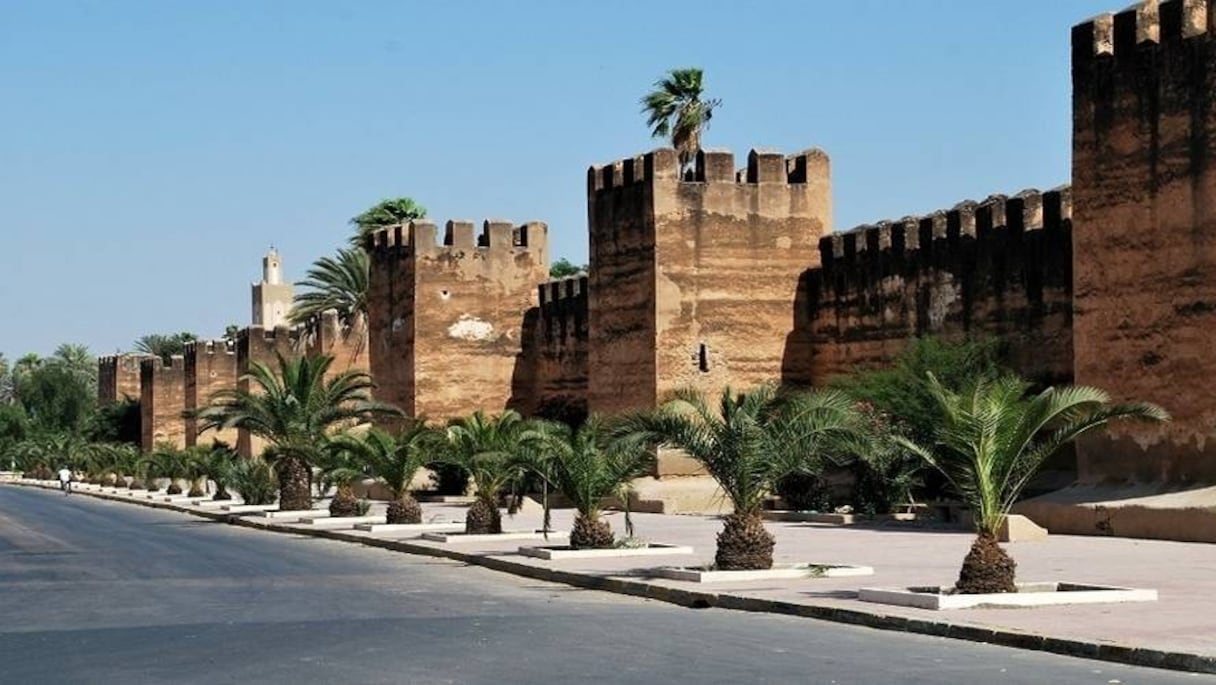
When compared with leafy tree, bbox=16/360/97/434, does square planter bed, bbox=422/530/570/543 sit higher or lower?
lower

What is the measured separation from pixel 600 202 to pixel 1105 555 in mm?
18484

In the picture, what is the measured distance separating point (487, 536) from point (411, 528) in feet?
12.1

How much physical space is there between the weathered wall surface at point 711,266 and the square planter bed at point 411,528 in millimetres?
6196

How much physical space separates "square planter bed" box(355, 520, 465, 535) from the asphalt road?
21.0 feet

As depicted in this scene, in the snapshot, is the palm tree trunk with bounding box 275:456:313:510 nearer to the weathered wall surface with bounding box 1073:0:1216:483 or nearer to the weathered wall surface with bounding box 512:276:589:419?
the weathered wall surface with bounding box 512:276:589:419

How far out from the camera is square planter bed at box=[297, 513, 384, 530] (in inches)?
1241

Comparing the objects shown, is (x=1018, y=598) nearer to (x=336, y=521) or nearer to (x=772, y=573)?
(x=772, y=573)

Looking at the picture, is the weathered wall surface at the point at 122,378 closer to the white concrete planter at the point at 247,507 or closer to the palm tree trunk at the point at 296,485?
the white concrete planter at the point at 247,507

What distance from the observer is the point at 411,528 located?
28.8 m

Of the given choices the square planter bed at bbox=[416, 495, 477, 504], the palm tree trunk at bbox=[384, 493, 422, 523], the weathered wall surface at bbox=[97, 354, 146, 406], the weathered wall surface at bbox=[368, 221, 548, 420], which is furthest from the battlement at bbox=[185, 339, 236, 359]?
the palm tree trunk at bbox=[384, 493, 422, 523]

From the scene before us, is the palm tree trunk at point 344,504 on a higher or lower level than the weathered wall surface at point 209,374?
lower

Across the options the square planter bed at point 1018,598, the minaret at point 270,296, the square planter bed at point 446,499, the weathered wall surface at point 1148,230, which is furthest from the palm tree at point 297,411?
the minaret at point 270,296

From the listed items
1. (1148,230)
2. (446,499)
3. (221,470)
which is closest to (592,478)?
(1148,230)

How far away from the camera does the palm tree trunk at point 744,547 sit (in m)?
17.7
